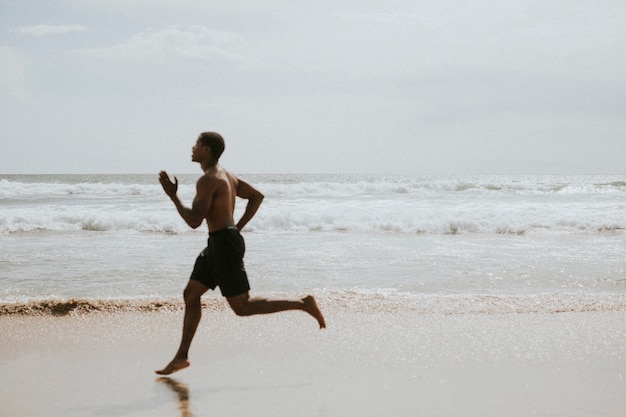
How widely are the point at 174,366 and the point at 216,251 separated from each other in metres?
0.81

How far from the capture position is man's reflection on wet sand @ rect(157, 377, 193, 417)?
3.16 meters

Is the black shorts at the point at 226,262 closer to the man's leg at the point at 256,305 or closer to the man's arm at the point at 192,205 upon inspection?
the man's leg at the point at 256,305

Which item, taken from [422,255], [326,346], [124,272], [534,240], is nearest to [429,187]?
[534,240]

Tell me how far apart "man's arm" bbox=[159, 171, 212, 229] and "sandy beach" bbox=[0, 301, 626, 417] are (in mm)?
1060

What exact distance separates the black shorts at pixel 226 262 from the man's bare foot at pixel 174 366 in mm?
537

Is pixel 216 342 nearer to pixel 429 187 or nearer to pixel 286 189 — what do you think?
pixel 286 189

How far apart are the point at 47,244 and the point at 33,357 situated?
711 cm

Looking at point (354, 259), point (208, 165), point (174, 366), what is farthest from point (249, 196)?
point (354, 259)

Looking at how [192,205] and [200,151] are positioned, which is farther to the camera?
[200,151]

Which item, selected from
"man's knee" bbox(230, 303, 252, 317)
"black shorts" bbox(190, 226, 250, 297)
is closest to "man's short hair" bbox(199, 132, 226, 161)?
"black shorts" bbox(190, 226, 250, 297)

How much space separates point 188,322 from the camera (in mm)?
3834

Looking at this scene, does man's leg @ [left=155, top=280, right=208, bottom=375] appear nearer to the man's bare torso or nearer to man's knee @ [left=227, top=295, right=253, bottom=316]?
man's knee @ [left=227, top=295, right=253, bottom=316]

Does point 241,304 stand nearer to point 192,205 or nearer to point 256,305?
point 256,305

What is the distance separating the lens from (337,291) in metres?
6.07
